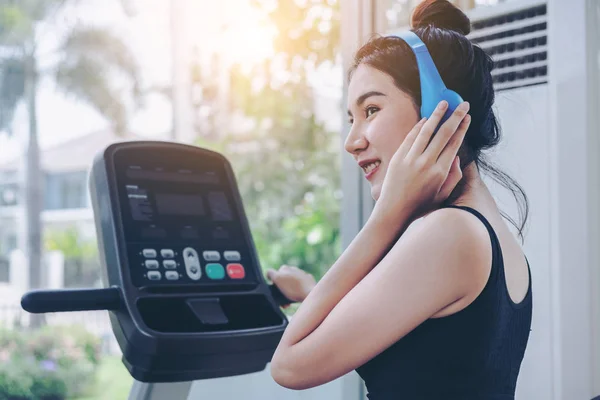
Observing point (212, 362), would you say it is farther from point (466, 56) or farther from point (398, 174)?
point (466, 56)

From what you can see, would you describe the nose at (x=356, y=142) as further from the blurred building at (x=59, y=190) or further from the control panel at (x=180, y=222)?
the blurred building at (x=59, y=190)

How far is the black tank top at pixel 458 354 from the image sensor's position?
0.92 meters

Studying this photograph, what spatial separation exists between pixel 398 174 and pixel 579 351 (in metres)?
0.47

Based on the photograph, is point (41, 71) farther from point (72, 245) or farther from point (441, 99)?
A: point (441, 99)

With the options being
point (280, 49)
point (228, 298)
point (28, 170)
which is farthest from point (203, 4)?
point (228, 298)

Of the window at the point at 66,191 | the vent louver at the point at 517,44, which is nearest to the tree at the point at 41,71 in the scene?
the window at the point at 66,191

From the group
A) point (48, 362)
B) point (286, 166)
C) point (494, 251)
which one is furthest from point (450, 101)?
point (48, 362)

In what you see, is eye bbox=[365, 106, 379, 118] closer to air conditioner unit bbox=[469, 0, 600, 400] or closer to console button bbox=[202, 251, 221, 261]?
air conditioner unit bbox=[469, 0, 600, 400]

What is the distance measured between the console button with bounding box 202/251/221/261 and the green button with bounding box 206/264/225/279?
1 cm

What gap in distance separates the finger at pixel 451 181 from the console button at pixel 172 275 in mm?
482

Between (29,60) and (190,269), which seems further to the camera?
(29,60)

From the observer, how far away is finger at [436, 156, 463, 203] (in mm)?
1025

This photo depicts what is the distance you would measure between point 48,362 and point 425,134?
627 cm

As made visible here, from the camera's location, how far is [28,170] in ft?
24.3
